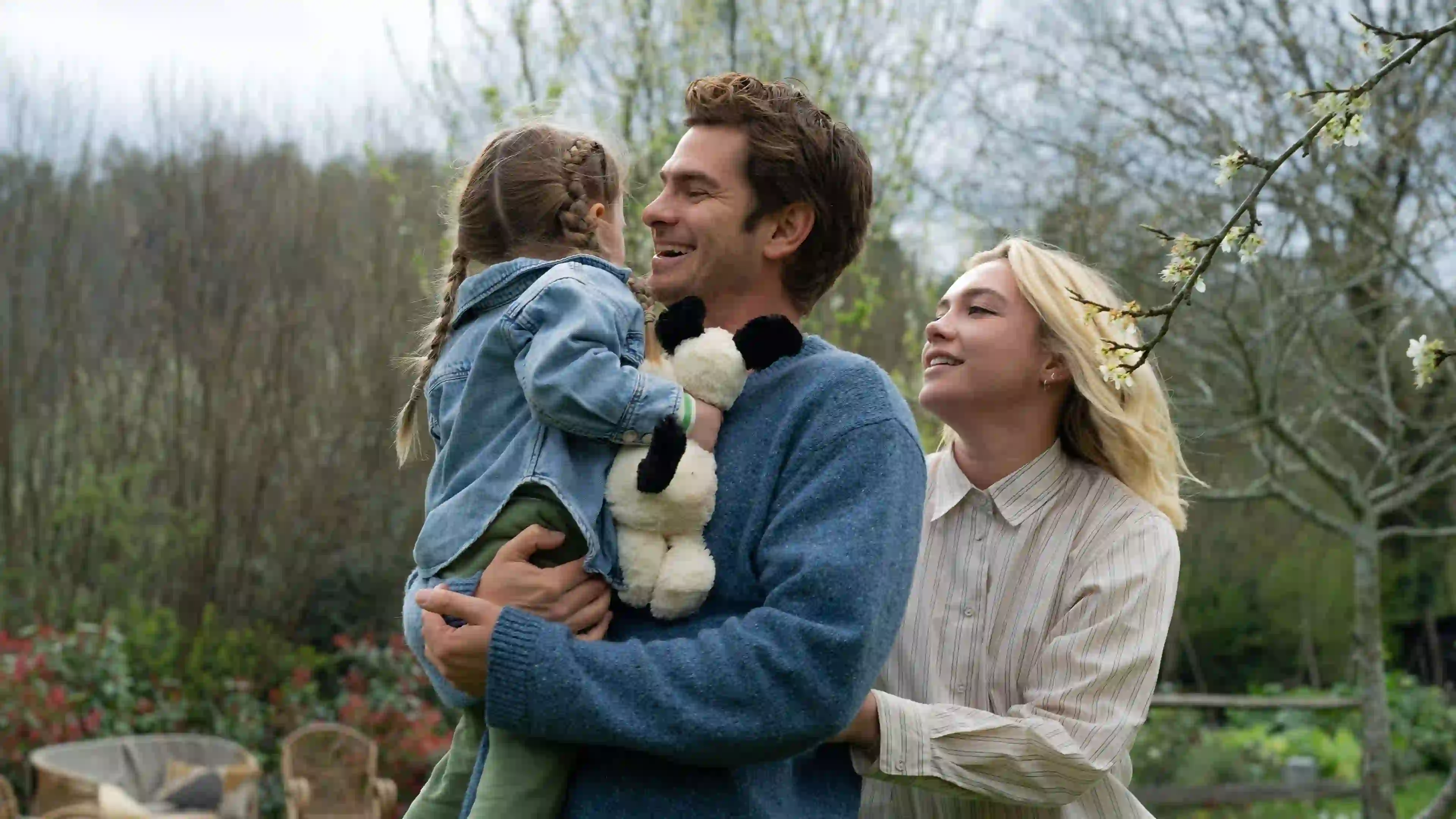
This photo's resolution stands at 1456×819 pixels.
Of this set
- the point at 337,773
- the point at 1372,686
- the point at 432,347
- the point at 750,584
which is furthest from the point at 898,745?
the point at 337,773

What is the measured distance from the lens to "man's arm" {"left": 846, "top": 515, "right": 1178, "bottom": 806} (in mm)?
2018

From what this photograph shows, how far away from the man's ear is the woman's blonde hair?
648mm

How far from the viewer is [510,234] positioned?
2127 millimetres

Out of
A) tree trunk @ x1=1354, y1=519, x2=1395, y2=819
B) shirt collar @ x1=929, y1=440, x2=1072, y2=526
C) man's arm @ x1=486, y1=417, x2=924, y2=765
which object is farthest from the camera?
tree trunk @ x1=1354, y1=519, x2=1395, y2=819

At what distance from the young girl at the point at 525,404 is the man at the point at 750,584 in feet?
0.21

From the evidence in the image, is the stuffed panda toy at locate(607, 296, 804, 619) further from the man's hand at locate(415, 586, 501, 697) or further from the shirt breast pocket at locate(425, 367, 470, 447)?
the shirt breast pocket at locate(425, 367, 470, 447)

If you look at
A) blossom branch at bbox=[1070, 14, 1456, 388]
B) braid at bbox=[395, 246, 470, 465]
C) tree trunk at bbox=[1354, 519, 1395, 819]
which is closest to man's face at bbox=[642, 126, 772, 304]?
braid at bbox=[395, 246, 470, 465]

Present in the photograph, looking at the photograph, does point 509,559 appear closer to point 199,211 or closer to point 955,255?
point 955,255

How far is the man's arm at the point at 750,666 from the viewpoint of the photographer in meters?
1.57

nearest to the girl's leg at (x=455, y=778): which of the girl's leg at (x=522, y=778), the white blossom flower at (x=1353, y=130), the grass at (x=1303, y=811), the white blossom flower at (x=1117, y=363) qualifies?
the girl's leg at (x=522, y=778)

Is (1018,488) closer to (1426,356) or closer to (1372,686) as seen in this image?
(1426,356)

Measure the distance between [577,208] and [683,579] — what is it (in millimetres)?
710

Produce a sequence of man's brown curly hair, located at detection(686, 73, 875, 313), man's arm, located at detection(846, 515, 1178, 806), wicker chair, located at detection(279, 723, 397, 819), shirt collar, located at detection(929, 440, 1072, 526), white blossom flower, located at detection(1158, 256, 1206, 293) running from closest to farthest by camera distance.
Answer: white blossom flower, located at detection(1158, 256, 1206, 293)
man's brown curly hair, located at detection(686, 73, 875, 313)
man's arm, located at detection(846, 515, 1178, 806)
shirt collar, located at detection(929, 440, 1072, 526)
wicker chair, located at detection(279, 723, 397, 819)

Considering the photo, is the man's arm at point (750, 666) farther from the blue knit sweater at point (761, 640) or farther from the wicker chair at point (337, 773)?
the wicker chair at point (337, 773)
